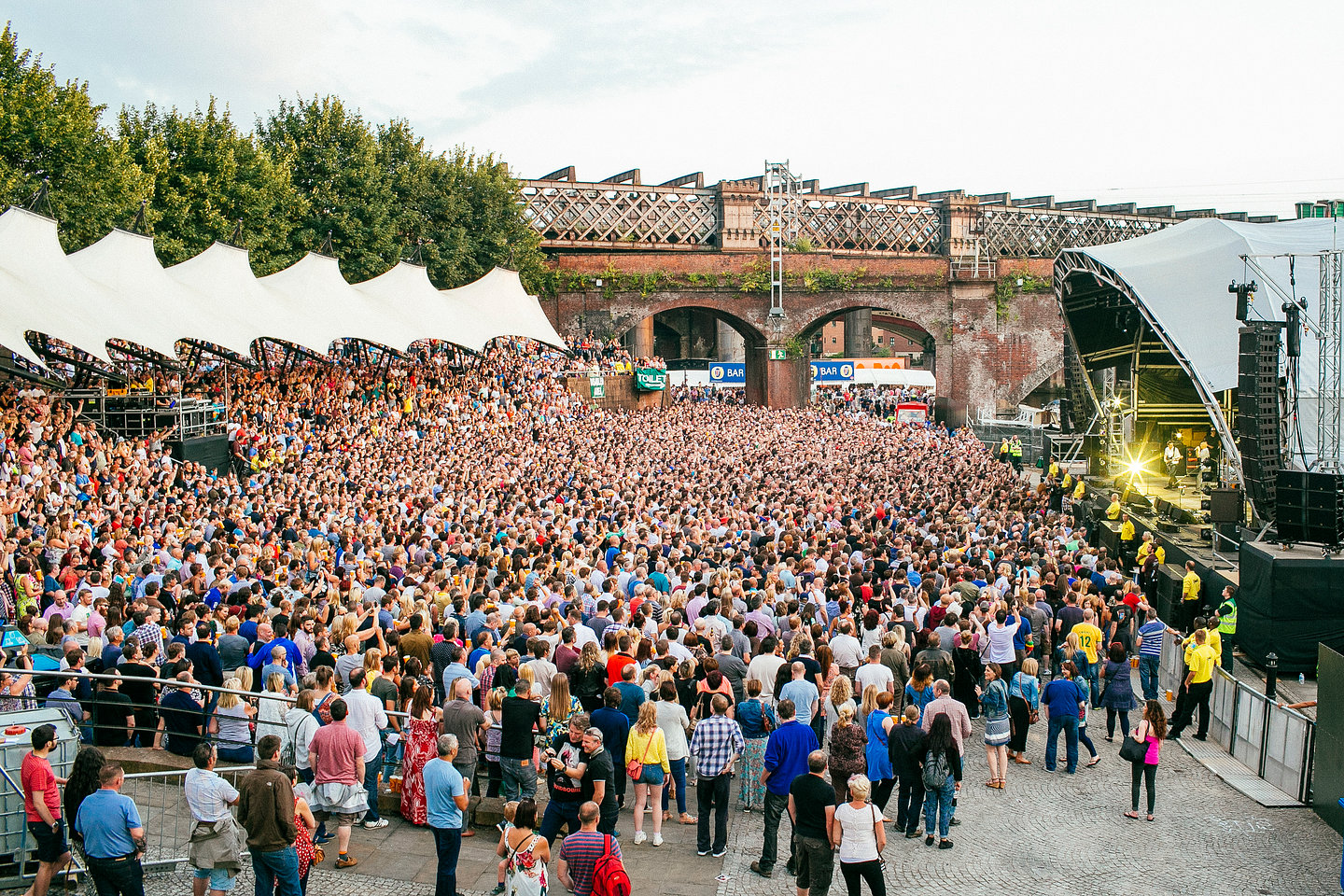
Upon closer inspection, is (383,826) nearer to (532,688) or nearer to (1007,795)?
(532,688)

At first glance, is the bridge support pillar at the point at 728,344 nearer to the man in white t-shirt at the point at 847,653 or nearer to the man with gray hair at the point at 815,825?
the man in white t-shirt at the point at 847,653

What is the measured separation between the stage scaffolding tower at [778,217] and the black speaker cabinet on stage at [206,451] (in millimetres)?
26037

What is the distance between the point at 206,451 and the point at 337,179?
15962 mm

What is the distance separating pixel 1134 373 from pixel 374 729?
843 inches

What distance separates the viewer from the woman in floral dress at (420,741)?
745 centimetres

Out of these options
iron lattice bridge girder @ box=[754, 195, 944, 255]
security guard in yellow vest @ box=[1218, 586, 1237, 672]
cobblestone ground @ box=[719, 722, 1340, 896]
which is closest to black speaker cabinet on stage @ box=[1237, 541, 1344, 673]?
security guard in yellow vest @ box=[1218, 586, 1237, 672]

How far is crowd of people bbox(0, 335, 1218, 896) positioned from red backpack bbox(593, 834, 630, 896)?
0.9 inches

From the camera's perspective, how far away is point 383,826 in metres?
7.79

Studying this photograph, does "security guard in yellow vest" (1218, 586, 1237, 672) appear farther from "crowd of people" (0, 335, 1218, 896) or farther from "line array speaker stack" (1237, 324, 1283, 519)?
"line array speaker stack" (1237, 324, 1283, 519)

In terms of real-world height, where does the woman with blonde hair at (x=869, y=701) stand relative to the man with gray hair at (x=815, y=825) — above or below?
above

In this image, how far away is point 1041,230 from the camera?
168 feet

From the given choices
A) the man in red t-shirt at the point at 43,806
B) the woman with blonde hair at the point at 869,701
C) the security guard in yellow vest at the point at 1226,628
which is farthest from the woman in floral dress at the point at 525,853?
the security guard in yellow vest at the point at 1226,628

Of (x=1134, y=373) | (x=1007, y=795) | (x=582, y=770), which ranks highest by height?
(x=1134, y=373)

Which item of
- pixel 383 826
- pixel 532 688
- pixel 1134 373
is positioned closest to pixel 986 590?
pixel 532 688
